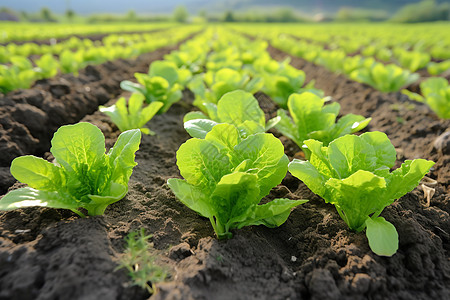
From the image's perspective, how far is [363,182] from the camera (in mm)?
1354

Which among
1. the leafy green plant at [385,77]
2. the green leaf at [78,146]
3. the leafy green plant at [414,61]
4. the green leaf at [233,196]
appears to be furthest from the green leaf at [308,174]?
the leafy green plant at [414,61]

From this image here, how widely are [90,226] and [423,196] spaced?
204 centimetres

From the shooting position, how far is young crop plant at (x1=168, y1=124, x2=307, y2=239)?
4.85ft

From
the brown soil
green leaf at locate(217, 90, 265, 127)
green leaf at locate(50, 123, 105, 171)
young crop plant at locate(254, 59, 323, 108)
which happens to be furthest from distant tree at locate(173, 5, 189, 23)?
green leaf at locate(50, 123, 105, 171)

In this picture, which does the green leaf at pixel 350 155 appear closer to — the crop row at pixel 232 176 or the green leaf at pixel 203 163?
the crop row at pixel 232 176

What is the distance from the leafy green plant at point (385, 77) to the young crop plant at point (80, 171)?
389 cm

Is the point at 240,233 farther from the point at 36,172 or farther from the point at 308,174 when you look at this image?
the point at 36,172

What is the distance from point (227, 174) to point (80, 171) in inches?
31.6

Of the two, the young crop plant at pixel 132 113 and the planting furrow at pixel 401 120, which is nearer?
the young crop plant at pixel 132 113

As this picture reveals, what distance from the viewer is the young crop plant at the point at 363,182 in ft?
4.61

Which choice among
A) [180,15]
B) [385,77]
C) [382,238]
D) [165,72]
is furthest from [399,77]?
[180,15]

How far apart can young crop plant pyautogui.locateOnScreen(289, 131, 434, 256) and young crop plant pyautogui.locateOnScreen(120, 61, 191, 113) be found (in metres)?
1.96

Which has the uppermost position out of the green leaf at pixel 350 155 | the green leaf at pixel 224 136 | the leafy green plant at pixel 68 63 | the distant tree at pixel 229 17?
the green leaf at pixel 224 136

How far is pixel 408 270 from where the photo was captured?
1421mm
